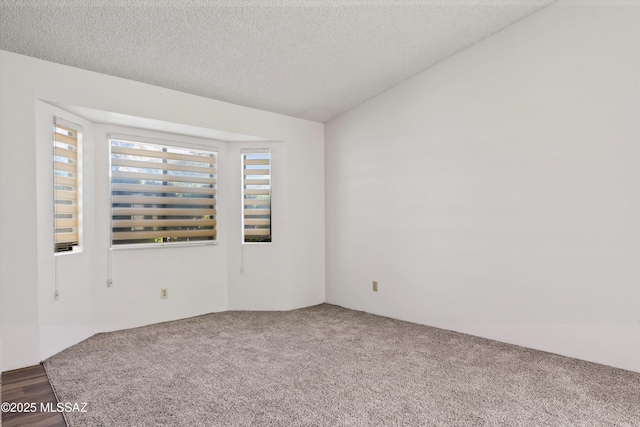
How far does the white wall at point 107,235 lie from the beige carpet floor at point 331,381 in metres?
0.41

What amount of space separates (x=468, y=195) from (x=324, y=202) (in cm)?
221

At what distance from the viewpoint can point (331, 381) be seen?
8.63 feet

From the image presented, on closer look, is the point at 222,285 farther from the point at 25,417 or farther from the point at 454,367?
the point at 454,367

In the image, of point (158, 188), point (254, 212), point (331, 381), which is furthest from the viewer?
point (254, 212)

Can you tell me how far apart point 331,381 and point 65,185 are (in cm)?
298

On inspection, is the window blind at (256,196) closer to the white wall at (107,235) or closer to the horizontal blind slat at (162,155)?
the white wall at (107,235)

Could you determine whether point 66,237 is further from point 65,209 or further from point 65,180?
point 65,180

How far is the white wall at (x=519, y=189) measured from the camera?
281 cm

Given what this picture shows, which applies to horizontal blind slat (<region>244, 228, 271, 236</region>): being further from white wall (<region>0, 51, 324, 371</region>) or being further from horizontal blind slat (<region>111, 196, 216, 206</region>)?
horizontal blind slat (<region>111, 196, 216, 206</region>)

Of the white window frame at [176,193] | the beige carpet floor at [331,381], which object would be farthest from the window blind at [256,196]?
the beige carpet floor at [331,381]

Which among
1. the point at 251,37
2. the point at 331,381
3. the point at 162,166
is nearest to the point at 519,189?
the point at 331,381

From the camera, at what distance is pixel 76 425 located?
2104 mm

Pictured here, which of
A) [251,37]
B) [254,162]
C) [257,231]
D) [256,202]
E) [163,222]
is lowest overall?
[257,231]

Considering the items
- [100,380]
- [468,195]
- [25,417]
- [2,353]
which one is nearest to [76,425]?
[25,417]
